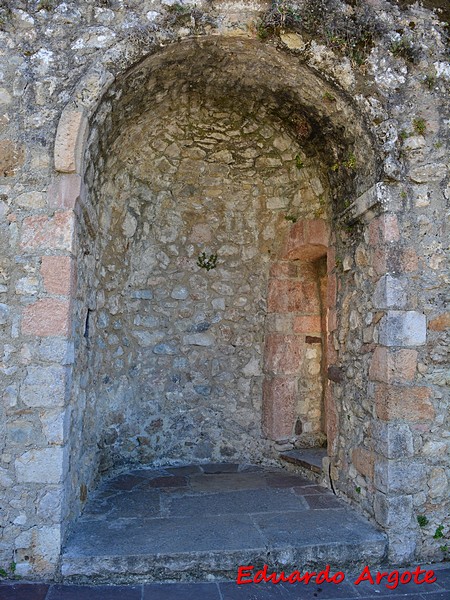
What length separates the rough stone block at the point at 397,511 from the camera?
3.03 metres

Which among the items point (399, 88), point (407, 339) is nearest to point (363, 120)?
point (399, 88)

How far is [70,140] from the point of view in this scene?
9.70ft

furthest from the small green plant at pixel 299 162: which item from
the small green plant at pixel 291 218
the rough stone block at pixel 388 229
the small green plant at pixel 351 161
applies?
the rough stone block at pixel 388 229

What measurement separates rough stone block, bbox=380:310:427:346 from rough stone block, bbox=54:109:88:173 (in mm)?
2098

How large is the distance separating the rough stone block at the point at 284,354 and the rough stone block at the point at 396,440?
5.14 feet

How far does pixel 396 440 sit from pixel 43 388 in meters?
2.10

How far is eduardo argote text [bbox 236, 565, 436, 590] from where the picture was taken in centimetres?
282

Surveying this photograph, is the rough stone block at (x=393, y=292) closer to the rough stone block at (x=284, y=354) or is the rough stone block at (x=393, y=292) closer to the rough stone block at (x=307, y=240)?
the rough stone block at (x=307, y=240)

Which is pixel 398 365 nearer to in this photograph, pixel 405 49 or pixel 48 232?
pixel 405 49

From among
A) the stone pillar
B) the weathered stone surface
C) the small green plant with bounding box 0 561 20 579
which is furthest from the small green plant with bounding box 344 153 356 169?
the small green plant with bounding box 0 561 20 579

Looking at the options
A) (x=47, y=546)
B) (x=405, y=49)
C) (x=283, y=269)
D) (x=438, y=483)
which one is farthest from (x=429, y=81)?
(x=47, y=546)

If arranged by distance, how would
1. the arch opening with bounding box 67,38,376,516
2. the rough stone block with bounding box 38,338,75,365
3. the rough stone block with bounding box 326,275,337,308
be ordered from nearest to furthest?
the rough stone block with bounding box 38,338,75,365 < the rough stone block with bounding box 326,275,337,308 < the arch opening with bounding box 67,38,376,516

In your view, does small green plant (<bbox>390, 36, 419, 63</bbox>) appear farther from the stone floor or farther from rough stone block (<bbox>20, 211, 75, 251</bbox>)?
the stone floor

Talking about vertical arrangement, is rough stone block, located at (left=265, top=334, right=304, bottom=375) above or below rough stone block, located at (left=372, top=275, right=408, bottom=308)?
below
